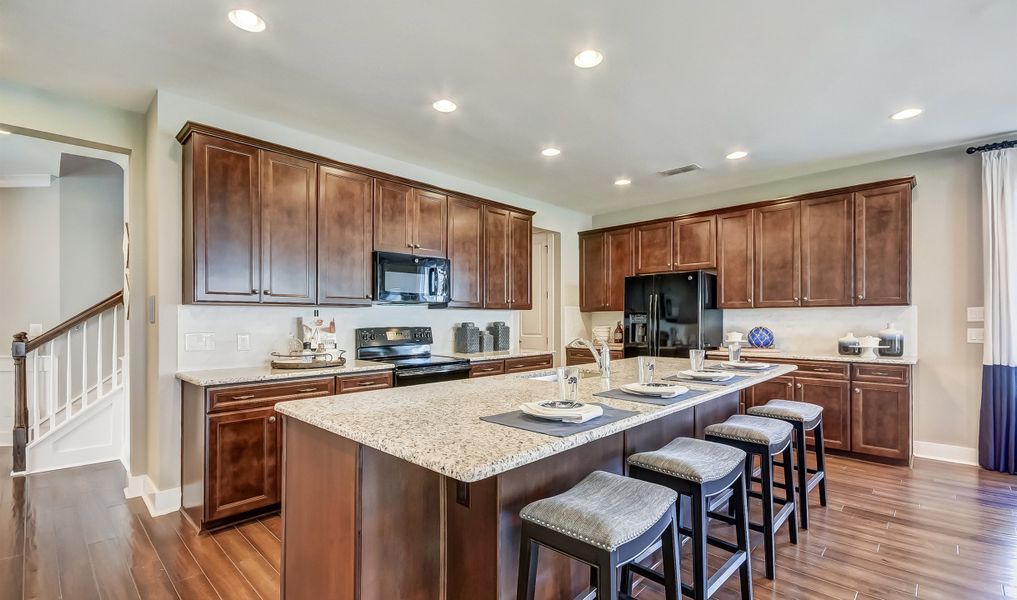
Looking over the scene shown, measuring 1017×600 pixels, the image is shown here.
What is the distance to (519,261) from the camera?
16.9ft

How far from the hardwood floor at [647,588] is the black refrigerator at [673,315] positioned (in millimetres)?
1949

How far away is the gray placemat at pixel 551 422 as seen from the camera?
4.82ft

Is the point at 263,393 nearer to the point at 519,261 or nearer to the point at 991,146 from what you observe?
the point at 519,261

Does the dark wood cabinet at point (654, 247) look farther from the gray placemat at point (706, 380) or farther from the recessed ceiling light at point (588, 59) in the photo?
the recessed ceiling light at point (588, 59)

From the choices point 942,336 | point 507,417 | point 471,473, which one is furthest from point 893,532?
point 471,473

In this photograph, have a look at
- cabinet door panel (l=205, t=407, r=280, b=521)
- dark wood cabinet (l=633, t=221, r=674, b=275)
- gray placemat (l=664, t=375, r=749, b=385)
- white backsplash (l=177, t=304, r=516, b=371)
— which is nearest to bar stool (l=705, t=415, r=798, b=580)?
gray placemat (l=664, t=375, r=749, b=385)

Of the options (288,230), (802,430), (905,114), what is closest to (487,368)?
(288,230)

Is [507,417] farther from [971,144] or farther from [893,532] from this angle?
[971,144]

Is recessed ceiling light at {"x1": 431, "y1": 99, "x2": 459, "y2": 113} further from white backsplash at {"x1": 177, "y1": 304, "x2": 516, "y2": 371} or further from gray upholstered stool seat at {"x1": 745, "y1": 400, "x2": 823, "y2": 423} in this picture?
gray upholstered stool seat at {"x1": 745, "y1": 400, "x2": 823, "y2": 423}

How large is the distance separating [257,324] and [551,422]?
275cm

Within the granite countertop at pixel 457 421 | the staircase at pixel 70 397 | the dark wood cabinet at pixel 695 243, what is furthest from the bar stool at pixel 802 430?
the staircase at pixel 70 397

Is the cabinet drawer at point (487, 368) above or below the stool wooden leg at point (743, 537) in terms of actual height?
above

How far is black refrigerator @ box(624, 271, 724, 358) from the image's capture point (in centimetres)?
504

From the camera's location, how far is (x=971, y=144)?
154 inches
